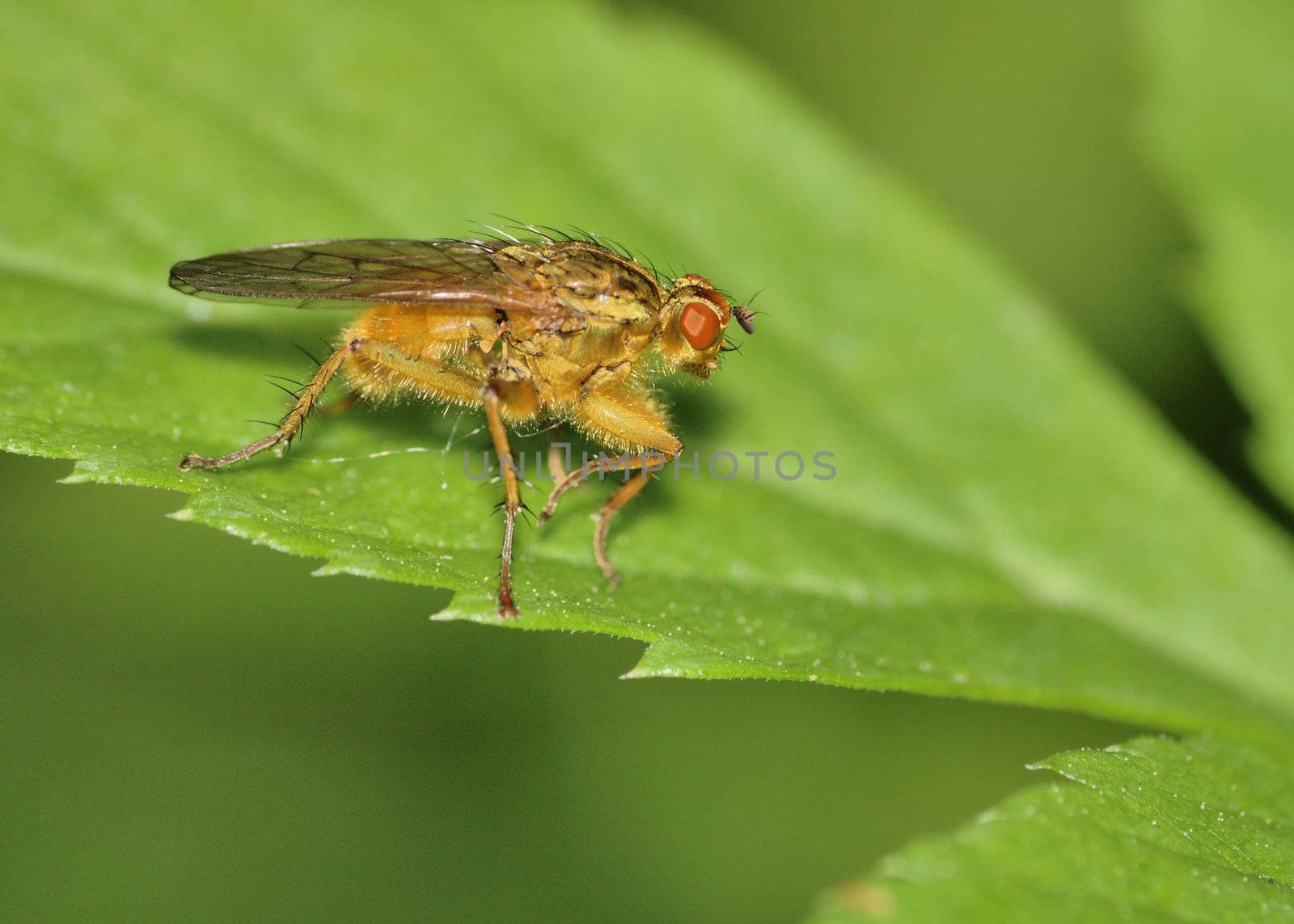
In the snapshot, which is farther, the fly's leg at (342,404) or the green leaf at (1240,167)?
the green leaf at (1240,167)

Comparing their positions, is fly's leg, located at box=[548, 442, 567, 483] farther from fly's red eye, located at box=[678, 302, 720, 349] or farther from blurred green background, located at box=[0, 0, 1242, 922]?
blurred green background, located at box=[0, 0, 1242, 922]

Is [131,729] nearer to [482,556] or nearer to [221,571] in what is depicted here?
[221,571]

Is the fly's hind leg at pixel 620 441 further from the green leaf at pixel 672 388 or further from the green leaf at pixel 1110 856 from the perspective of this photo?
the green leaf at pixel 1110 856

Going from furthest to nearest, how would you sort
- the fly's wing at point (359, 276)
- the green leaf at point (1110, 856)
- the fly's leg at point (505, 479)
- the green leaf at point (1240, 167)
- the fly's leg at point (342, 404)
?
the green leaf at point (1240, 167) → the fly's leg at point (342, 404) → the fly's wing at point (359, 276) → the fly's leg at point (505, 479) → the green leaf at point (1110, 856)

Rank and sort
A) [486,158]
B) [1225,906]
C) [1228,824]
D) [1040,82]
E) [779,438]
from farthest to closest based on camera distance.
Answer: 1. [1040,82]
2. [486,158]
3. [779,438]
4. [1228,824]
5. [1225,906]

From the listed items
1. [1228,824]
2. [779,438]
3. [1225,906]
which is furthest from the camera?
[779,438]

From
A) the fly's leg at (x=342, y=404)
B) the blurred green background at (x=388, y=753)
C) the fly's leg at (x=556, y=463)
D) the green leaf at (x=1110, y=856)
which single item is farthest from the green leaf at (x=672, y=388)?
the blurred green background at (x=388, y=753)

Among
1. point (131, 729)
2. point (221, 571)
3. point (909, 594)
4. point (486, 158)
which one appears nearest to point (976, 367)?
point (909, 594)
